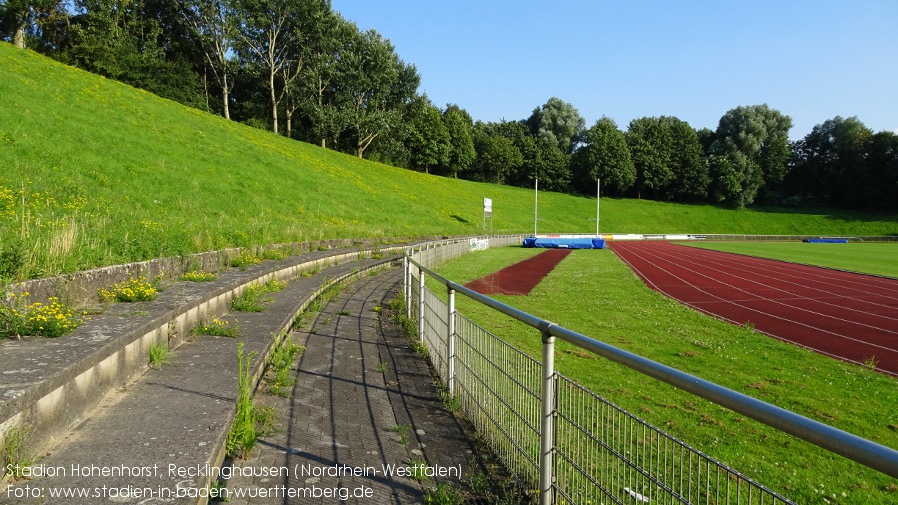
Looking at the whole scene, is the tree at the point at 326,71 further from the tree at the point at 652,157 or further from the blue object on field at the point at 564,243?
the tree at the point at 652,157

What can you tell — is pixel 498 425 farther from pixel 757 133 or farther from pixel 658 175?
pixel 757 133

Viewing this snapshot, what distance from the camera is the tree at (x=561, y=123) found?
3898 inches

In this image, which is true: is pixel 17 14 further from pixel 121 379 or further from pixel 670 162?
pixel 670 162

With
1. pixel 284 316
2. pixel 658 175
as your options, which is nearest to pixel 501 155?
pixel 658 175

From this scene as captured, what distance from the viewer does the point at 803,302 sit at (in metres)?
15.5

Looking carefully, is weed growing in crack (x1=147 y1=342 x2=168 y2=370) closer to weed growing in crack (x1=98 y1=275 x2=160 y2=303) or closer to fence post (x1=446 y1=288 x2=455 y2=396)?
weed growing in crack (x1=98 y1=275 x2=160 y2=303)

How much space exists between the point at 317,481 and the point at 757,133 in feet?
334

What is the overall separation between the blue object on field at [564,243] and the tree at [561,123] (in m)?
57.1

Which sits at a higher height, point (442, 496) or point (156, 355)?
point (156, 355)

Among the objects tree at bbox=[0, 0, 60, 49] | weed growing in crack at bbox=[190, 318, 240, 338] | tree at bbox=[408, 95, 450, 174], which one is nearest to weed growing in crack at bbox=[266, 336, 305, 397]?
weed growing in crack at bbox=[190, 318, 240, 338]

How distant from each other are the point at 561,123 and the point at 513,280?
85.9 meters

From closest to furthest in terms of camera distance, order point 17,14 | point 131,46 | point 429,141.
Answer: point 17,14
point 131,46
point 429,141

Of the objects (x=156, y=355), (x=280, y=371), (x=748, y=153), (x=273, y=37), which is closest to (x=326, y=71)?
(x=273, y=37)

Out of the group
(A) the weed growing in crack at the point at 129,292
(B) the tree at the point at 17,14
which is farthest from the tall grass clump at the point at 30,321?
(B) the tree at the point at 17,14
